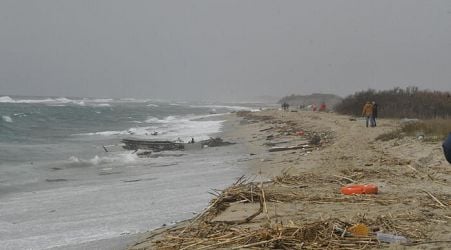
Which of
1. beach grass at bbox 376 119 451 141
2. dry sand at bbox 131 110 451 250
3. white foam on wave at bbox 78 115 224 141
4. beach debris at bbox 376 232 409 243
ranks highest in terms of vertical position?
beach grass at bbox 376 119 451 141

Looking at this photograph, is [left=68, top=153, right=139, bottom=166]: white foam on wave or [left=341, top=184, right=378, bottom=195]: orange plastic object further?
[left=68, top=153, right=139, bottom=166]: white foam on wave

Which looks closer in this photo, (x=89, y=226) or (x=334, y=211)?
(x=334, y=211)

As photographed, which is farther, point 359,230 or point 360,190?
point 360,190

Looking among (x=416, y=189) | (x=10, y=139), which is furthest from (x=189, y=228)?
(x=10, y=139)

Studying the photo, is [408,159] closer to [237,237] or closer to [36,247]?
[237,237]

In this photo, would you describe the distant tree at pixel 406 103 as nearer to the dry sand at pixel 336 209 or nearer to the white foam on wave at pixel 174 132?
the white foam on wave at pixel 174 132

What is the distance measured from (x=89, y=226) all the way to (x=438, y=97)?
30.9 meters

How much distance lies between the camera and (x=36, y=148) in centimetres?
2262

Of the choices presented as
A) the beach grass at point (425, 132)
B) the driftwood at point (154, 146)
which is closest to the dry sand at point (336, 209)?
the beach grass at point (425, 132)

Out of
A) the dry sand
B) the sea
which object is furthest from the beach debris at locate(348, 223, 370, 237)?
the sea

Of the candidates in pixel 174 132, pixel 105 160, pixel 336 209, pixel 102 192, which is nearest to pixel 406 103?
pixel 174 132

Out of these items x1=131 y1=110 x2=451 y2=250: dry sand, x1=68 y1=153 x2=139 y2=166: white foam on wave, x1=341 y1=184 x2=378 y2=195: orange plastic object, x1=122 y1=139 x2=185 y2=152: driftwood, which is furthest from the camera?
x1=122 y1=139 x2=185 y2=152: driftwood

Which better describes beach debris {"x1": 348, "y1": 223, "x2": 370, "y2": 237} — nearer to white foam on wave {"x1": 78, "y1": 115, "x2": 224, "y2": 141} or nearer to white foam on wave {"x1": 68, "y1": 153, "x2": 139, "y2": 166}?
white foam on wave {"x1": 68, "y1": 153, "x2": 139, "y2": 166}

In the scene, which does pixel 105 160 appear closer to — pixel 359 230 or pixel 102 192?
pixel 102 192
